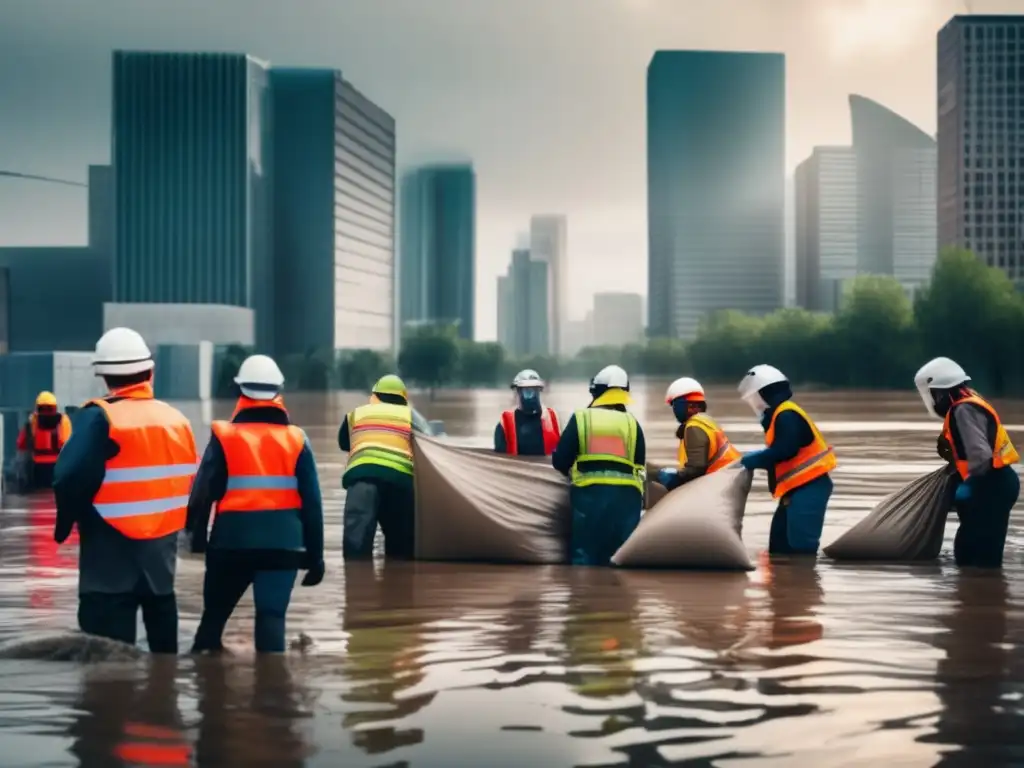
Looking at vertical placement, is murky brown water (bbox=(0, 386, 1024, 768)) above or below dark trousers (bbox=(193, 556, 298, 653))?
below

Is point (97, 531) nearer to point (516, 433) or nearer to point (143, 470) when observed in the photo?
point (143, 470)

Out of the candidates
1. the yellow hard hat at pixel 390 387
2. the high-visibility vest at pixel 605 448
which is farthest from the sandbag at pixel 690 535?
the yellow hard hat at pixel 390 387

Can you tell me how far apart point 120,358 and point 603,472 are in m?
5.62

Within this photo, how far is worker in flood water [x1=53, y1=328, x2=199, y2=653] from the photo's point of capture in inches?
281

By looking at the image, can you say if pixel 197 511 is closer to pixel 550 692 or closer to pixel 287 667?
pixel 287 667

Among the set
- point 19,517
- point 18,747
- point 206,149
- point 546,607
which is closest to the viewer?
point 18,747

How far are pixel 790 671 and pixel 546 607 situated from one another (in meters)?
2.70

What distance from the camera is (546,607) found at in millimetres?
10406

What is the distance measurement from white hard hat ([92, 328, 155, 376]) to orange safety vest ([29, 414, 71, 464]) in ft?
45.4

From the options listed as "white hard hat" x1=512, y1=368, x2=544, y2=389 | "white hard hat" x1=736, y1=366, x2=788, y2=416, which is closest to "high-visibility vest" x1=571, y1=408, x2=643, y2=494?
"white hard hat" x1=736, y1=366, x2=788, y2=416

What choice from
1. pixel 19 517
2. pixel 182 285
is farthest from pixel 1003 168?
pixel 19 517

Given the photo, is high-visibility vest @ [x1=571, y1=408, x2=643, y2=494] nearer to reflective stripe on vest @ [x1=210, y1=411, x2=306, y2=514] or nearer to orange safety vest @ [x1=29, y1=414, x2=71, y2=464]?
reflective stripe on vest @ [x1=210, y1=411, x2=306, y2=514]

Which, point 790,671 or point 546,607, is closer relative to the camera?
point 790,671

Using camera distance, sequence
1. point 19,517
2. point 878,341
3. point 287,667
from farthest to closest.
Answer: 1. point 878,341
2. point 19,517
3. point 287,667
